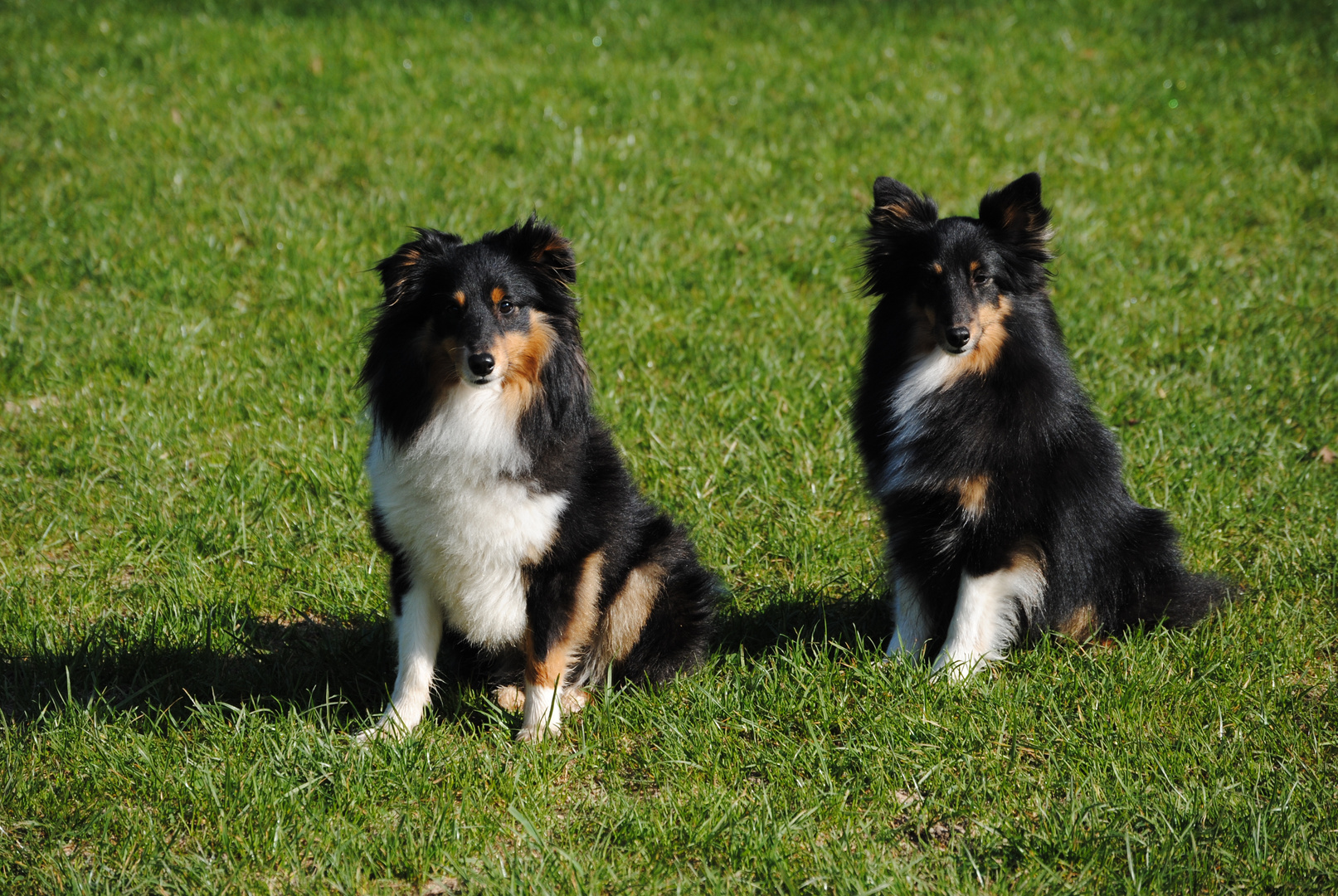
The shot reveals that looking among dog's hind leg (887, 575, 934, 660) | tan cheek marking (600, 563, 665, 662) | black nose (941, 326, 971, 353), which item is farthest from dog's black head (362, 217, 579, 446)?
dog's hind leg (887, 575, 934, 660)

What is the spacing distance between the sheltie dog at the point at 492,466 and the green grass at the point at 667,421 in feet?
1.14

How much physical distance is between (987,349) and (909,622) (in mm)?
1059

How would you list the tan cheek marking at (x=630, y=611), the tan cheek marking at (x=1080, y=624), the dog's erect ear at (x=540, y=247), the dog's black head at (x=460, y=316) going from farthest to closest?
1. the tan cheek marking at (x=1080, y=624)
2. the tan cheek marking at (x=630, y=611)
3. the dog's erect ear at (x=540, y=247)
4. the dog's black head at (x=460, y=316)

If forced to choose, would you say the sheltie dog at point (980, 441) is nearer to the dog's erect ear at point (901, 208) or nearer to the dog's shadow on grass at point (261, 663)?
the dog's erect ear at point (901, 208)

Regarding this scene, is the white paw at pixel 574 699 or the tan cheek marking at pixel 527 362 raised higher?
the tan cheek marking at pixel 527 362

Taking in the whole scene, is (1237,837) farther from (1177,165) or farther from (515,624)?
(1177,165)

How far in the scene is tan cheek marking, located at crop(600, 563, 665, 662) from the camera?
371cm

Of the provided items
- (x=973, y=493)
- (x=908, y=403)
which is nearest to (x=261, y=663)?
(x=908, y=403)

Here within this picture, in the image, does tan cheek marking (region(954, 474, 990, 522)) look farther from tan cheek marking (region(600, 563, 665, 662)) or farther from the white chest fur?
the white chest fur

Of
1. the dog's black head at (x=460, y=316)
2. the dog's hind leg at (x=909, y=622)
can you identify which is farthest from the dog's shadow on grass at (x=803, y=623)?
the dog's black head at (x=460, y=316)

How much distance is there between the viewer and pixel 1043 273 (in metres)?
3.67

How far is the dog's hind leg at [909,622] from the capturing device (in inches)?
149

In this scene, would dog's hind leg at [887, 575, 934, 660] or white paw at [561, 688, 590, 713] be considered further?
dog's hind leg at [887, 575, 934, 660]

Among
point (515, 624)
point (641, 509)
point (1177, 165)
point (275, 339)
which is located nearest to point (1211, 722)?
point (641, 509)
